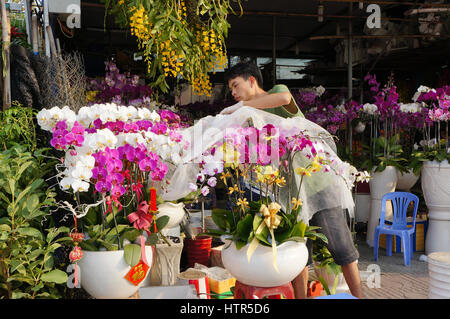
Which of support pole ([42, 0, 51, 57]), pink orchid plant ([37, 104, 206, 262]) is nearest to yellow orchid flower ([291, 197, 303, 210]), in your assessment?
pink orchid plant ([37, 104, 206, 262])

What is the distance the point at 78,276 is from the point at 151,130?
0.56 meters

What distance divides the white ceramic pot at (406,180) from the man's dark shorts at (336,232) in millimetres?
2462

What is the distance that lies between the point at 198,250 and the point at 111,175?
94 cm

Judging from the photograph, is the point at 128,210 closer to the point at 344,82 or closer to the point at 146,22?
the point at 146,22

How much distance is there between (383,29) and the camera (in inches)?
206

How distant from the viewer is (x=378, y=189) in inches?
161

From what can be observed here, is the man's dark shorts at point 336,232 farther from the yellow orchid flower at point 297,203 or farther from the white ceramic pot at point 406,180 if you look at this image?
the white ceramic pot at point 406,180

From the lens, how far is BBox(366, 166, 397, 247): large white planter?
4066mm

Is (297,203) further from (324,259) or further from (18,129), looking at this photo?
(18,129)

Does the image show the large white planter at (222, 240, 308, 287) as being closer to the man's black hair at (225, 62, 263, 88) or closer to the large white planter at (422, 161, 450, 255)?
the man's black hair at (225, 62, 263, 88)

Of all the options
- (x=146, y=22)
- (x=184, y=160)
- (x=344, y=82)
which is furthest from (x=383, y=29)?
(x=184, y=160)

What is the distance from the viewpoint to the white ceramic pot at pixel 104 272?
1.36m

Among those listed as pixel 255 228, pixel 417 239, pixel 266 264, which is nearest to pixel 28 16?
pixel 255 228

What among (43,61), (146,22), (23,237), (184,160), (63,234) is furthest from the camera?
(146,22)
